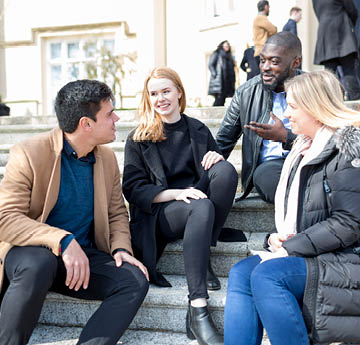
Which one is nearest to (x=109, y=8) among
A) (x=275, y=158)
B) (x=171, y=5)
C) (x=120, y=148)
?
(x=171, y=5)

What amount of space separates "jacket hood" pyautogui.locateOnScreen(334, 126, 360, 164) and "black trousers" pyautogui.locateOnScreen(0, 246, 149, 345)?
1.03 m

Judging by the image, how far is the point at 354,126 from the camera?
6.77 feet

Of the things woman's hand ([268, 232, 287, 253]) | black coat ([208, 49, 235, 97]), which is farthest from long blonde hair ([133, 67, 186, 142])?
black coat ([208, 49, 235, 97])

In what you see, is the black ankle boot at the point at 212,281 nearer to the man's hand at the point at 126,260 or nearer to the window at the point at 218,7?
the man's hand at the point at 126,260

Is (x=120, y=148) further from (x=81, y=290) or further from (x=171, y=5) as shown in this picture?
(x=171, y=5)

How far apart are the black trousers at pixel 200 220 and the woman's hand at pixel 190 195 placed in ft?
0.08

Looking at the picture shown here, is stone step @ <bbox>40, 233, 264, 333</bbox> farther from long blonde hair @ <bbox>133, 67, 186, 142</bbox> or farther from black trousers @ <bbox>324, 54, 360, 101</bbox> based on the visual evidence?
black trousers @ <bbox>324, 54, 360, 101</bbox>

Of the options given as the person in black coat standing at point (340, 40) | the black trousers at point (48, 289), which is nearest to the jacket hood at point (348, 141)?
the black trousers at point (48, 289)

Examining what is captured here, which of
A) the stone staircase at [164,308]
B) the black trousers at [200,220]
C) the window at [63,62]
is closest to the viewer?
the black trousers at [200,220]

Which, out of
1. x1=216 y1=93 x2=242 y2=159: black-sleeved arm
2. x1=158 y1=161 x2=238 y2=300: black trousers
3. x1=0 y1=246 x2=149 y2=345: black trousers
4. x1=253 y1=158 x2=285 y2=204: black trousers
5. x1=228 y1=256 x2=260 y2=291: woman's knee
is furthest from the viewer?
x1=216 y1=93 x2=242 y2=159: black-sleeved arm

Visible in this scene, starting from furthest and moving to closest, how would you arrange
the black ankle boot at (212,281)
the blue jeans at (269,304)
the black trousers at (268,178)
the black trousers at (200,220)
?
the black trousers at (268,178), the black ankle boot at (212,281), the black trousers at (200,220), the blue jeans at (269,304)

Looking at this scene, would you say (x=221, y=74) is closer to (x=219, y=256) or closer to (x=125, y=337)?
(x=219, y=256)

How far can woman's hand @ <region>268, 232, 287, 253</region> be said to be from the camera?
219 cm

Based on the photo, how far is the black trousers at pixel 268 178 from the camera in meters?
2.88
